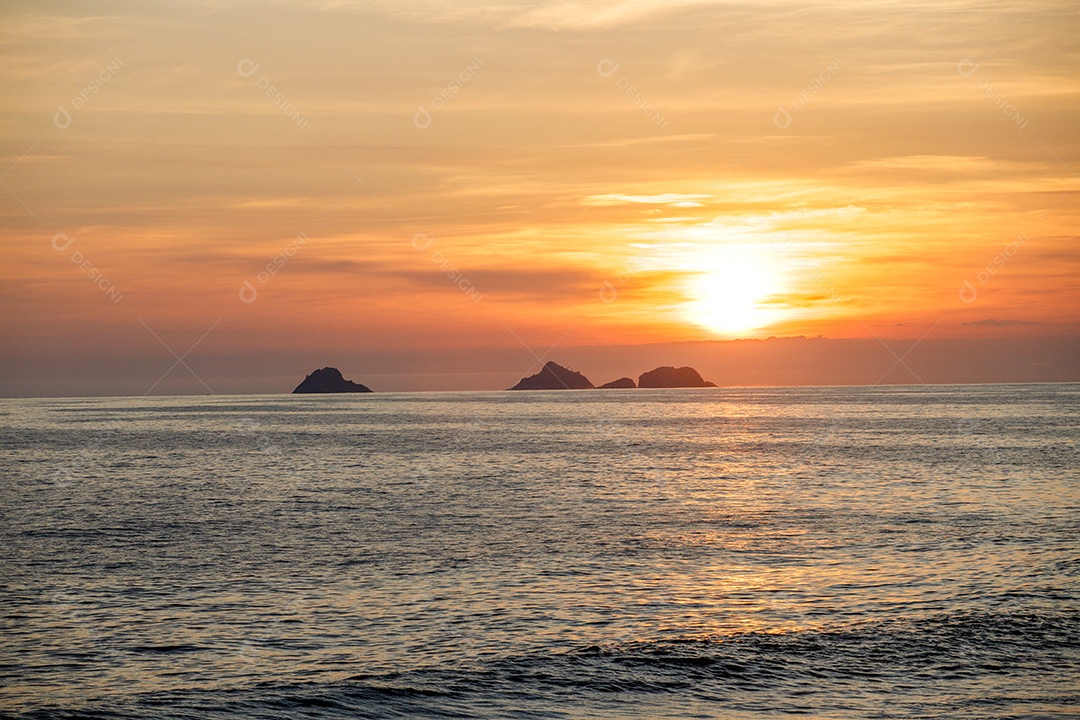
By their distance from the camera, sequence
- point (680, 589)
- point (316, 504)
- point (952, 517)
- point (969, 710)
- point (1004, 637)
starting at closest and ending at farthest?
point (969, 710) → point (1004, 637) → point (680, 589) → point (952, 517) → point (316, 504)

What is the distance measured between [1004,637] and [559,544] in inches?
766

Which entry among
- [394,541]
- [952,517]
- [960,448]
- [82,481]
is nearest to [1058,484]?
[952,517]

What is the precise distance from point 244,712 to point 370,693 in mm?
2912

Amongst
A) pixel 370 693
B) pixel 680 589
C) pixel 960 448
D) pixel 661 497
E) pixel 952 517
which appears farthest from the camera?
pixel 960 448

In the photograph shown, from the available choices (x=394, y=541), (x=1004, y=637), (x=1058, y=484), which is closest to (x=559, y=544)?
(x=394, y=541)

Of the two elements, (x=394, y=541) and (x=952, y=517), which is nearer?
(x=394, y=541)

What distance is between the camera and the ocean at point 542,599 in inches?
891

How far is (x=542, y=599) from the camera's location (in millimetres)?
31062

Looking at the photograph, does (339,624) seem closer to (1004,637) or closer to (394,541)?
(394,541)

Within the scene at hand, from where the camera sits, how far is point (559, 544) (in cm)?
4169

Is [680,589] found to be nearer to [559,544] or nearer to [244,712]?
[559,544]

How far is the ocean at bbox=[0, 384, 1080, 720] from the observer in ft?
74.2

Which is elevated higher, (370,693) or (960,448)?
(960,448)

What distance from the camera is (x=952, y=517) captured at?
164 ft
